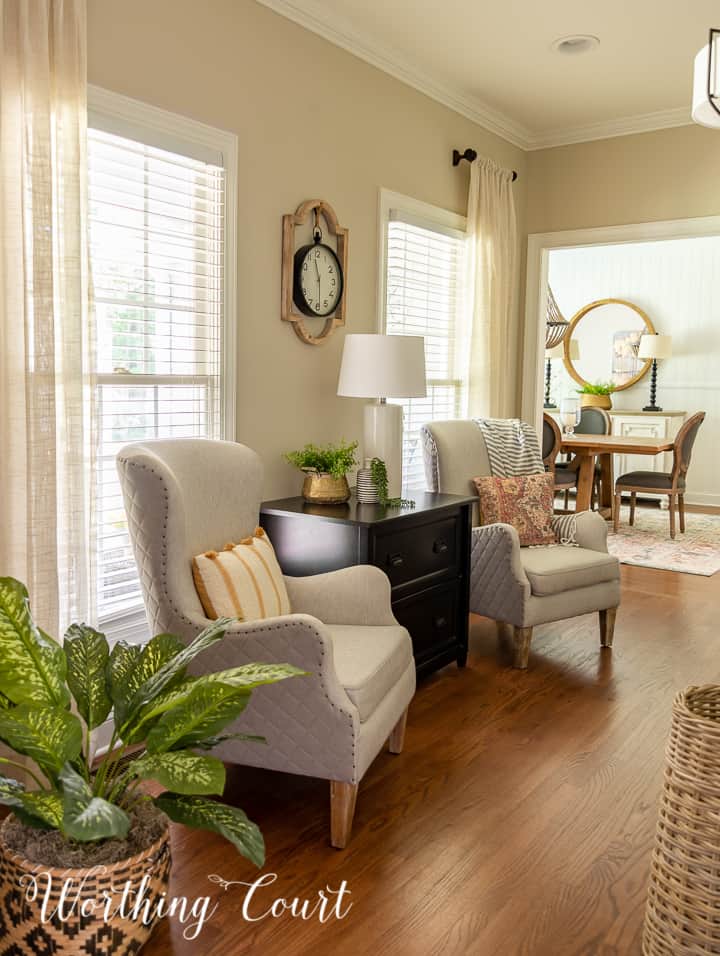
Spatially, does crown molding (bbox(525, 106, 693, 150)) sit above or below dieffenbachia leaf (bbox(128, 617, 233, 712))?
above

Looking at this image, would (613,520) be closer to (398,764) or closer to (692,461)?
(692,461)

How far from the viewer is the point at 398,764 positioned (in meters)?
2.75

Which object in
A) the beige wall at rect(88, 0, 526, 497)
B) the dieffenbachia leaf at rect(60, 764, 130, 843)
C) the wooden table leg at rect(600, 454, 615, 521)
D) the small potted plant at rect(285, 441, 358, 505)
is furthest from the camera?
the wooden table leg at rect(600, 454, 615, 521)

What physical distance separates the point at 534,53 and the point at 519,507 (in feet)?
7.13

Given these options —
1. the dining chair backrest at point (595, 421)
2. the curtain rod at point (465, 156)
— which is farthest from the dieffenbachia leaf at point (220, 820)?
the dining chair backrest at point (595, 421)

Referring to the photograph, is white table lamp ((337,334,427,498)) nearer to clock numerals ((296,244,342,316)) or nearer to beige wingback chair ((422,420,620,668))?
clock numerals ((296,244,342,316))

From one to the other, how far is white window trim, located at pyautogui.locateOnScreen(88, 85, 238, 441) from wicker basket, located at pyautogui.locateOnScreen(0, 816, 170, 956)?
1.76 m

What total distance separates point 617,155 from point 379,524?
3.28 m

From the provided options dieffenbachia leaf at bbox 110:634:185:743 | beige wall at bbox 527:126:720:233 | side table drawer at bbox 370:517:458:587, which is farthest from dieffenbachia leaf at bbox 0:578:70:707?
beige wall at bbox 527:126:720:233

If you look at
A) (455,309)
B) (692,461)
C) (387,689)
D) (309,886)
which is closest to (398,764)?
(387,689)

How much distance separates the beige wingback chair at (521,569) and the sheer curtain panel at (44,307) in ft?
5.82

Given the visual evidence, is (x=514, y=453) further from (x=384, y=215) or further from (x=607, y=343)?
(x=607, y=343)

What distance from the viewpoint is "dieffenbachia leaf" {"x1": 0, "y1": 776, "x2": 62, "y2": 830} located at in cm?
157

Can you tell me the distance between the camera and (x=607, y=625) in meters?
3.99
